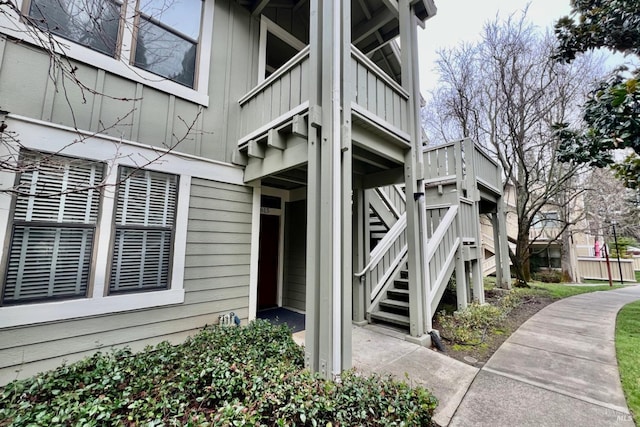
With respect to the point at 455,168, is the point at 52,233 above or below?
below

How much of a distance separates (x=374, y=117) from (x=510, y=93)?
895cm

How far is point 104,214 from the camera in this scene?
293 centimetres

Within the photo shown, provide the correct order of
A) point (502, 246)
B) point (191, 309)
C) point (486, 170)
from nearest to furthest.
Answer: point (191, 309)
point (486, 170)
point (502, 246)

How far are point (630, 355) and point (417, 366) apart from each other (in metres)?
2.80

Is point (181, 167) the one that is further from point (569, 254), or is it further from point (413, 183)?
point (569, 254)

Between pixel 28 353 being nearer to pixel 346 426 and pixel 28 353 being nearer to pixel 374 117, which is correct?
pixel 346 426

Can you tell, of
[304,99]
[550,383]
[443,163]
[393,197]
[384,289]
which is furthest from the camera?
[393,197]

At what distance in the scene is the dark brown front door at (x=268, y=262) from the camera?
17.9ft

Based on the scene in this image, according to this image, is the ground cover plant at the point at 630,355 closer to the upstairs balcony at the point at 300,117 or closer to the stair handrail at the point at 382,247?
the stair handrail at the point at 382,247

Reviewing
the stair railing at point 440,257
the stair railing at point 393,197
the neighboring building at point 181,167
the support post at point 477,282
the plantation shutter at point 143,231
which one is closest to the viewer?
the neighboring building at point 181,167

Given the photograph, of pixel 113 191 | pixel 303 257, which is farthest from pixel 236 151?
pixel 303 257

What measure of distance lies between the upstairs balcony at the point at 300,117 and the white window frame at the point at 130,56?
64cm

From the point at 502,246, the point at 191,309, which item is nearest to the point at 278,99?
the point at 191,309

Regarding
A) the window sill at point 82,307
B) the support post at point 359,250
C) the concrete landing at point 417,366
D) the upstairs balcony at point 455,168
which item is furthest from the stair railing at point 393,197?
the window sill at point 82,307
